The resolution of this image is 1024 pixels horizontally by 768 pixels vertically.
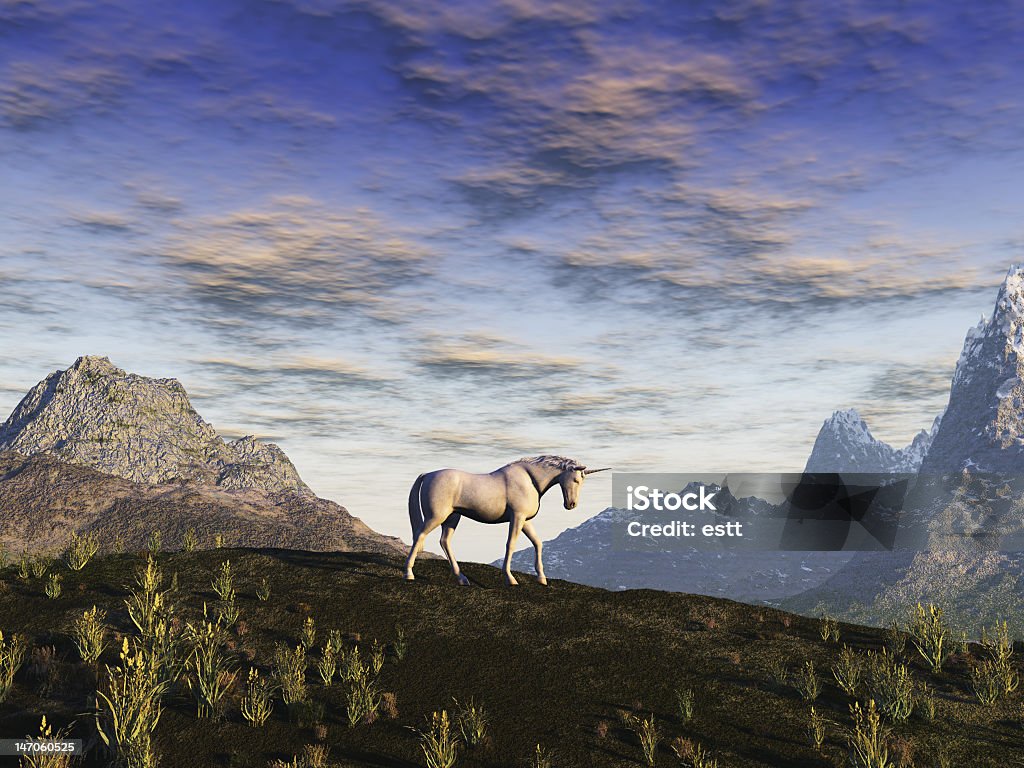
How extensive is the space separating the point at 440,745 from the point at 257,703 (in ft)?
12.2

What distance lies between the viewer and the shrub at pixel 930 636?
19469 mm

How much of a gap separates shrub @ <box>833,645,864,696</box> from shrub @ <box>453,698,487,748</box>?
7.47 m

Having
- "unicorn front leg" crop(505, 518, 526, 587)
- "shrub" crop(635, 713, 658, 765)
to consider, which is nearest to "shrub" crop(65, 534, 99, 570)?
"unicorn front leg" crop(505, 518, 526, 587)

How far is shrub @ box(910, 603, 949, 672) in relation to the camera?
19469 millimetres

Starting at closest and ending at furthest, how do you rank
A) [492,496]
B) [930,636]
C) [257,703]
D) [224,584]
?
[257,703], [930,636], [224,584], [492,496]

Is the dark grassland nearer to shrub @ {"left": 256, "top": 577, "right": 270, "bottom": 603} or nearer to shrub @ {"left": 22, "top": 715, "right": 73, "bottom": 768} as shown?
shrub @ {"left": 256, "top": 577, "right": 270, "bottom": 603}

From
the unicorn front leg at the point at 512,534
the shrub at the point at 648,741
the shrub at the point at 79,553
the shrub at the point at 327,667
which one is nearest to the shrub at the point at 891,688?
the shrub at the point at 648,741

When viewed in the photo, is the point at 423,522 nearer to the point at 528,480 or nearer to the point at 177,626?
the point at 528,480

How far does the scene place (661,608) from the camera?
22.4 meters

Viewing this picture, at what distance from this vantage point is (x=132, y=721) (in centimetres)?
1515

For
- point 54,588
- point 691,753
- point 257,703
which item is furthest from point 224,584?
point 691,753

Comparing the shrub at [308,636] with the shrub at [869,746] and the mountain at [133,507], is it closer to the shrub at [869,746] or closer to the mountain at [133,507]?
the shrub at [869,746]

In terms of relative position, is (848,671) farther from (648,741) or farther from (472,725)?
(472,725)

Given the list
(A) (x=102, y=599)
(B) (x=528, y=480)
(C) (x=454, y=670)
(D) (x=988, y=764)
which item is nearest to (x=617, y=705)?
(C) (x=454, y=670)
